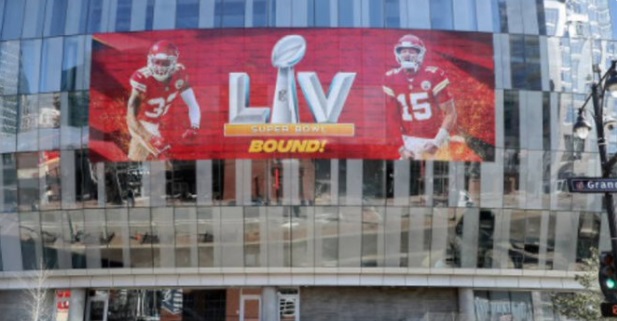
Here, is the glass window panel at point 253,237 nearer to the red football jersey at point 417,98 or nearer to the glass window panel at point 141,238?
the glass window panel at point 141,238

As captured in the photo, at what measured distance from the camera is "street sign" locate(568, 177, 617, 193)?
1273 cm

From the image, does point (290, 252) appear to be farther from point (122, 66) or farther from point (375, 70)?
point (122, 66)

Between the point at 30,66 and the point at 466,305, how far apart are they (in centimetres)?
2603

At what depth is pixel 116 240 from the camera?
28.7 metres

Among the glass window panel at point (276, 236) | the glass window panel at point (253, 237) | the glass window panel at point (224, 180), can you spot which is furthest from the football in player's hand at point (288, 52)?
the glass window panel at point (253, 237)

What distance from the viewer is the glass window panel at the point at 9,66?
29750mm

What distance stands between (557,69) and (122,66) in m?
22.4

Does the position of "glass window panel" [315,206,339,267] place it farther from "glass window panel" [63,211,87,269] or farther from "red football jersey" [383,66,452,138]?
"glass window panel" [63,211,87,269]

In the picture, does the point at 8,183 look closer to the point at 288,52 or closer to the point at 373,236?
the point at 288,52

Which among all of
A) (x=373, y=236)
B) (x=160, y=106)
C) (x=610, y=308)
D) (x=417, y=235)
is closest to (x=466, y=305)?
(x=417, y=235)

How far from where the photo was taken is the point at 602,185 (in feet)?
42.0

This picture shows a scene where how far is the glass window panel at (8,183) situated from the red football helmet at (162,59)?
8.85 meters

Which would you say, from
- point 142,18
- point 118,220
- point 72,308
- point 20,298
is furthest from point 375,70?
point 20,298

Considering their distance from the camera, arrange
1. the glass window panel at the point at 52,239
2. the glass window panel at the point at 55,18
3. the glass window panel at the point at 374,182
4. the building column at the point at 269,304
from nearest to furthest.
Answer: the glass window panel at the point at 374,182 → the building column at the point at 269,304 → the glass window panel at the point at 52,239 → the glass window panel at the point at 55,18
